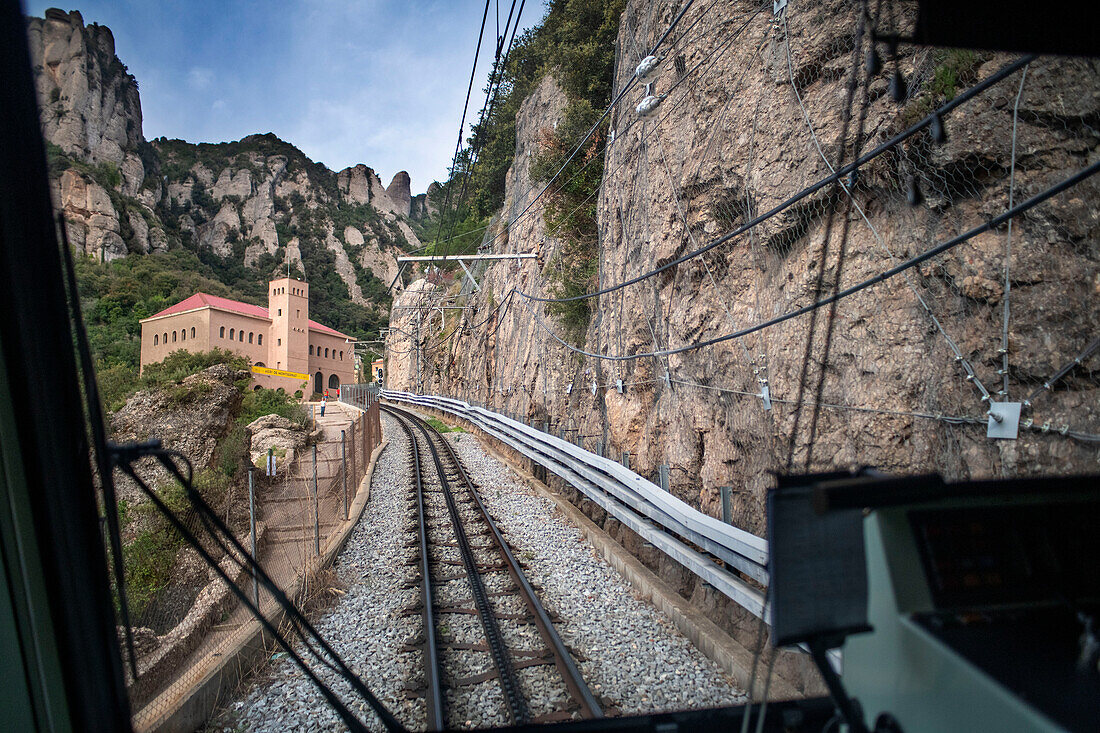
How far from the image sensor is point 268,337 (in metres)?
45.4

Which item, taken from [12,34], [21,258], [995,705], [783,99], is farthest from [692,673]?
[783,99]

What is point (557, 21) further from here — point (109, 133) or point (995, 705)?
point (109, 133)

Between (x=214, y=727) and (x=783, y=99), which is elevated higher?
(x=783, y=99)

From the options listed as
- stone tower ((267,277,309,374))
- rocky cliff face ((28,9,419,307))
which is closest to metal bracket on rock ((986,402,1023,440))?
stone tower ((267,277,309,374))

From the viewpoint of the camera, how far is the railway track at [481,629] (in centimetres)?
423

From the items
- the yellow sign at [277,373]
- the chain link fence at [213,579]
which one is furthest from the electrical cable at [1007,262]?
the yellow sign at [277,373]

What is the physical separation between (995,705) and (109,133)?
326 feet

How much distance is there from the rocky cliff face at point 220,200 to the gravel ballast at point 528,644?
2203 inches

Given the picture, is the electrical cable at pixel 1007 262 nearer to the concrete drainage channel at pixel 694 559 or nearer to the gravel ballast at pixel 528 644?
the concrete drainage channel at pixel 694 559

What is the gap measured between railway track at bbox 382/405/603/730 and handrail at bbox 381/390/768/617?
1.53 metres

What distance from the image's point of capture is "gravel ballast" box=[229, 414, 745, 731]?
425 cm

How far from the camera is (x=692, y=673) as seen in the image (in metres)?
4.58

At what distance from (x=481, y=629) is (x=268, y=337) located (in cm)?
4651

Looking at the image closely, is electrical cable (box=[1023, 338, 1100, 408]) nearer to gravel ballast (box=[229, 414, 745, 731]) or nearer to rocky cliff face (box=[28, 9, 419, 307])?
gravel ballast (box=[229, 414, 745, 731])
